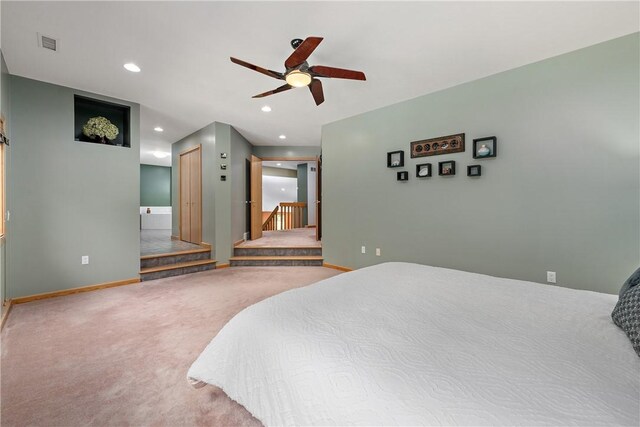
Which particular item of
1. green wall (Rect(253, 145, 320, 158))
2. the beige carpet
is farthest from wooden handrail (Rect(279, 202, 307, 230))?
green wall (Rect(253, 145, 320, 158))

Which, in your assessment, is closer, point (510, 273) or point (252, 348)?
point (252, 348)

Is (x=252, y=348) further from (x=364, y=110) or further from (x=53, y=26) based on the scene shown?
(x=364, y=110)

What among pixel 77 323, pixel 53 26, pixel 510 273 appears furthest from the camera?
pixel 510 273

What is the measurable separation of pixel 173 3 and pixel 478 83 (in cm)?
321

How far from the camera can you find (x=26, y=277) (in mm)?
3078

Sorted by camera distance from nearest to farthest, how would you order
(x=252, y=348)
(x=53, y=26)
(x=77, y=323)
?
(x=252, y=348)
(x=53, y=26)
(x=77, y=323)

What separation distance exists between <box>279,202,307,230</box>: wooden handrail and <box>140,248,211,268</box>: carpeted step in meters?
4.20

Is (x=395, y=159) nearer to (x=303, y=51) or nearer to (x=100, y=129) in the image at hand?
(x=303, y=51)

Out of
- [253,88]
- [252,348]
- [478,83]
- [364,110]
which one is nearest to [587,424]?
[252,348]

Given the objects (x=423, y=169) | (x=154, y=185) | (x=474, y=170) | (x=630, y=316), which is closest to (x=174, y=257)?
(x=423, y=169)

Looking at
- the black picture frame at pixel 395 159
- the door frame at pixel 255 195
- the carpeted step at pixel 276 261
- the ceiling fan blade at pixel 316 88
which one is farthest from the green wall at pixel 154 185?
the ceiling fan blade at pixel 316 88

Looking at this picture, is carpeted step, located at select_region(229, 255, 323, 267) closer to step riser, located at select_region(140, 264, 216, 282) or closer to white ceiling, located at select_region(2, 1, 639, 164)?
step riser, located at select_region(140, 264, 216, 282)

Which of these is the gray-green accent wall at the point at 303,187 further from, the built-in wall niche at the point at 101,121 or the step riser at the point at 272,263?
the built-in wall niche at the point at 101,121

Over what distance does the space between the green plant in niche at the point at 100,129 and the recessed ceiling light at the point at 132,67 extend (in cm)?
112
